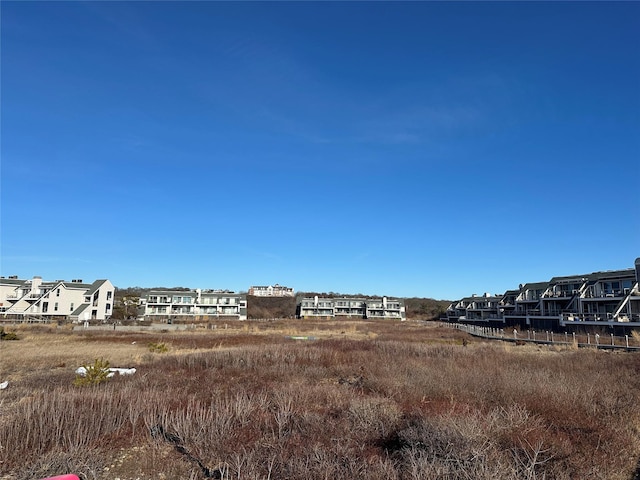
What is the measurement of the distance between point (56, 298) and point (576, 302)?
88.5 meters

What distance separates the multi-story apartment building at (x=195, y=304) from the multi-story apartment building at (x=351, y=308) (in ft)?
62.5

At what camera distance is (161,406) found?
10.4 metres

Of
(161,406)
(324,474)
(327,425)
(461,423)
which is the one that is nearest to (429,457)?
(461,423)

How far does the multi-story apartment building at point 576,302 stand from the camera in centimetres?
4888

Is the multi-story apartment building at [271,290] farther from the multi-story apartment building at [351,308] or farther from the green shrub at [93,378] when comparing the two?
the green shrub at [93,378]

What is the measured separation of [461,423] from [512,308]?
251 ft

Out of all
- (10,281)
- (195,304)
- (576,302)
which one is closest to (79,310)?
(10,281)

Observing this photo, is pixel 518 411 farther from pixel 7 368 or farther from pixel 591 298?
pixel 591 298

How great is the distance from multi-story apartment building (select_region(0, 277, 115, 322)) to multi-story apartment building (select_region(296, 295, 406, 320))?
1993 inches

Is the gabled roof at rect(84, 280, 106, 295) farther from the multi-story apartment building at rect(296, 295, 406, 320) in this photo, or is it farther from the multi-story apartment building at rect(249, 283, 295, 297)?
the multi-story apartment building at rect(249, 283, 295, 297)

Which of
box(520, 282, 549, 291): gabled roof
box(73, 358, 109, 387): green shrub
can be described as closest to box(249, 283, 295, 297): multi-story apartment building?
box(520, 282, 549, 291): gabled roof

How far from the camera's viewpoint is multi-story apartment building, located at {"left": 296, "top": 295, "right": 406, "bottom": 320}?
109 meters

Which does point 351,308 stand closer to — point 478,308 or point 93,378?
point 478,308

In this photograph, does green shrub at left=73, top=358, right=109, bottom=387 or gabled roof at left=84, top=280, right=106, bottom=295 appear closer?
green shrub at left=73, top=358, right=109, bottom=387
